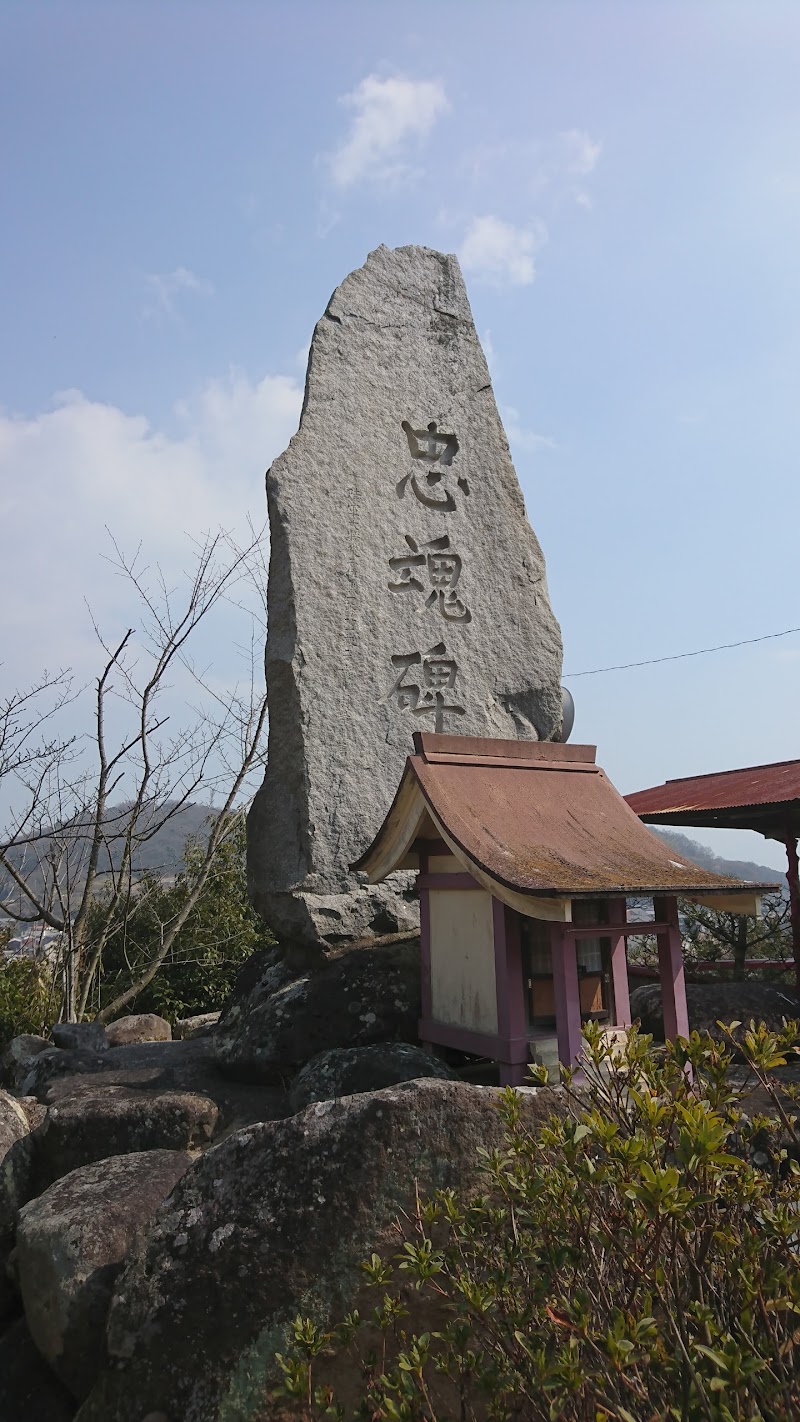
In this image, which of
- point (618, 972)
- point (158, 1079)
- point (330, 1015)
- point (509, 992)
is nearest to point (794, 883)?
point (618, 972)

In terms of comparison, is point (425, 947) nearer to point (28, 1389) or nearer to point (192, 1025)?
point (28, 1389)

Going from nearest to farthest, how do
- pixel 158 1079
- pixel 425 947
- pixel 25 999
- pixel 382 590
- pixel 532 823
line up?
pixel 532 823 < pixel 425 947 < pixel 158 1079 < pixel 382 590 < pixel 25 999

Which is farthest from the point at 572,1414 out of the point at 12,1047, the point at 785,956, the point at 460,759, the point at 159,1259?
the point at 785,956

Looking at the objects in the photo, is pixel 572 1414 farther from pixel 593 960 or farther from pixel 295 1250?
pixel 593 960

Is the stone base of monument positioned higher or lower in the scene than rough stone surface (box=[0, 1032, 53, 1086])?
higher

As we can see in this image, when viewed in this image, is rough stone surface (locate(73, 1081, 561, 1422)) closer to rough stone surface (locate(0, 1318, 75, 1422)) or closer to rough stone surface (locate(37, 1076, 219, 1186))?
rough stone surface (locate(0, 1318, 75, 1422))

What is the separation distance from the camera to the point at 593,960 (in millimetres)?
4113

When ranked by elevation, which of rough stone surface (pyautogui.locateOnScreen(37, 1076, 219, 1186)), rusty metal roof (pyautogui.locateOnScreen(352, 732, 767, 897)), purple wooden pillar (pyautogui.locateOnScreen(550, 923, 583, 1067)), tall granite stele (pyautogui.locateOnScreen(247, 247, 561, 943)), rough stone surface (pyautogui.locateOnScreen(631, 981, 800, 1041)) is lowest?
rough stone surface (pyautogui.locateOnScreen(37, 1076, 219, 1186))

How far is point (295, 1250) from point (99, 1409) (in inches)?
26.3

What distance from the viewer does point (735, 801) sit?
6758 millimetres

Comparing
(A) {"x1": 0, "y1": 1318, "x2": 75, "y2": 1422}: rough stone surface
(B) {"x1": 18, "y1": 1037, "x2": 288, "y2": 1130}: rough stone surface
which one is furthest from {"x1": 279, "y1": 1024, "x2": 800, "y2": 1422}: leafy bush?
(B) {"x1": 18, "y1": 1037, "x2": 288, "y2": 1130}: rough stone surface

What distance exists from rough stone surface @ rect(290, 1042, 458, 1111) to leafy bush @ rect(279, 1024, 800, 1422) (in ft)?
5.72

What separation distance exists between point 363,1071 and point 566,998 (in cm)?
93

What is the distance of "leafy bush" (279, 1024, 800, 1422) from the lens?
1.48 metres
